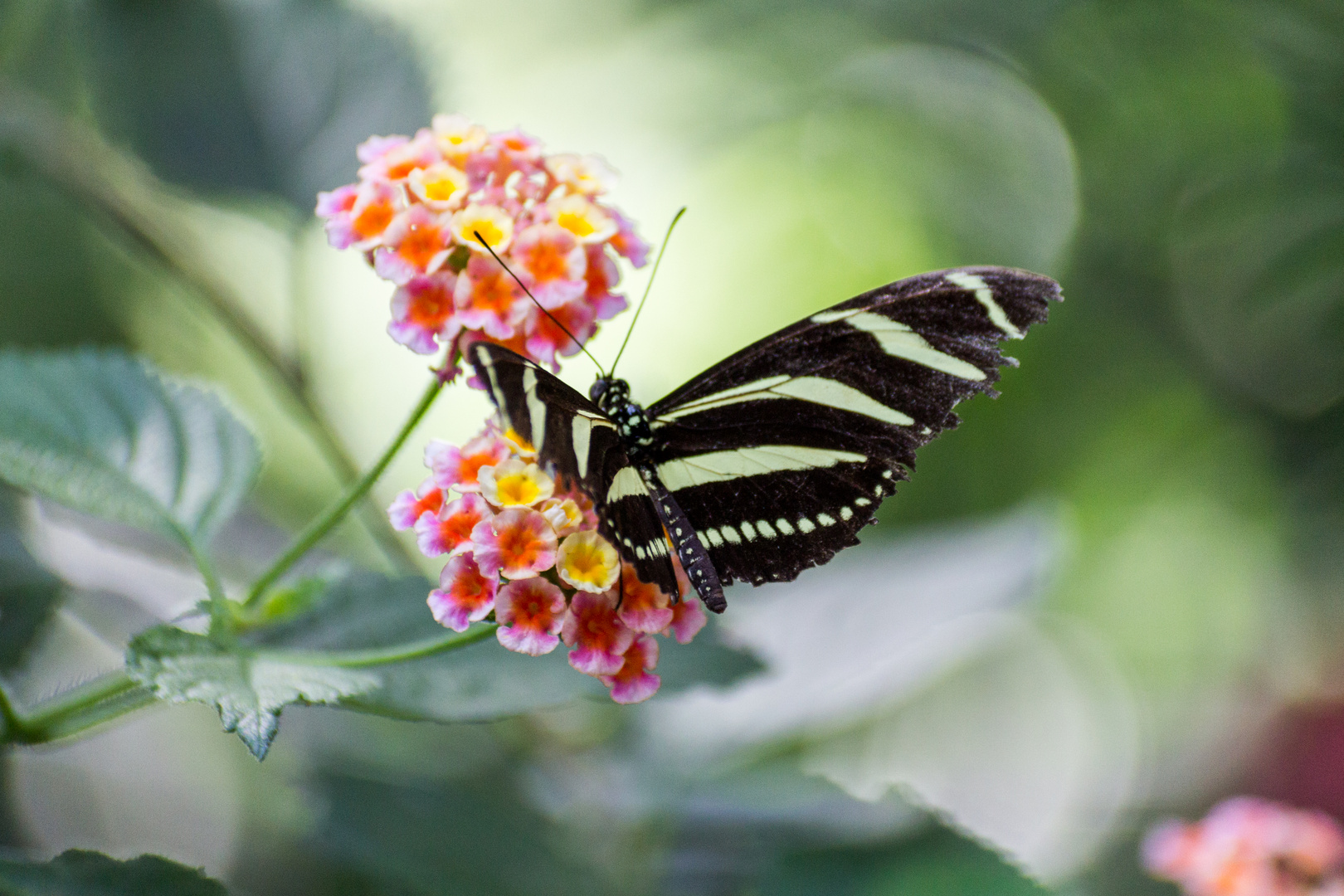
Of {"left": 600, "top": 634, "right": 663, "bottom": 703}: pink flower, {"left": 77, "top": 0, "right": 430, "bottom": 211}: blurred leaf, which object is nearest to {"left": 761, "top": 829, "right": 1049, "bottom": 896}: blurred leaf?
{"left": 600, "top": 634, "right": 663, "bottom": 703}: pink flower

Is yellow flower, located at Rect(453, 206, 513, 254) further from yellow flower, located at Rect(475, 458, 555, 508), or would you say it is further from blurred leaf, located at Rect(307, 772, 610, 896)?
blurred leaf, located at Rect(307, 772, 610, 896)

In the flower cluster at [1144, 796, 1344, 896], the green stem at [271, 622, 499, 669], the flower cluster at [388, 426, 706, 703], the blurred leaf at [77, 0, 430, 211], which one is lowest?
the green stem at [271, 622, 499, 669]

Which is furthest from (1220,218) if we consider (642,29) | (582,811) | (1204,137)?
(582,811)

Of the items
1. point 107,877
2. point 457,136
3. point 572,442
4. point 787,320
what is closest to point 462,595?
point 572,442

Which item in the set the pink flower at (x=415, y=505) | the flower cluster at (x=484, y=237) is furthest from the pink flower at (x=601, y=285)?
the pink flower at (x=415, y=505)

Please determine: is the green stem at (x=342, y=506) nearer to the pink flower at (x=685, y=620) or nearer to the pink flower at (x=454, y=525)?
the pink flower at (x=454, y=525)
